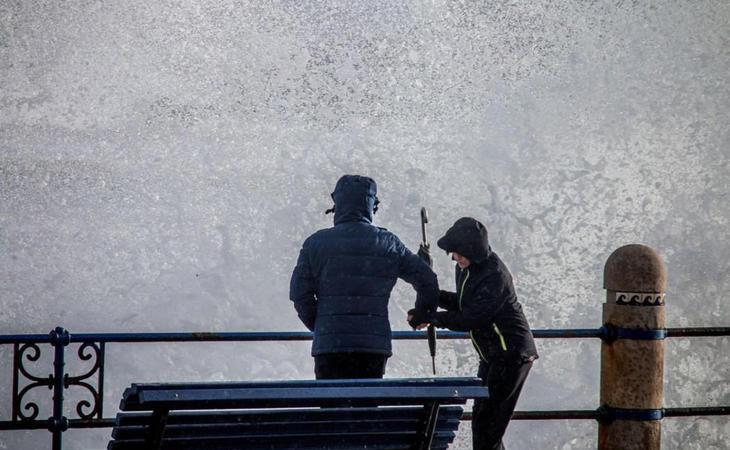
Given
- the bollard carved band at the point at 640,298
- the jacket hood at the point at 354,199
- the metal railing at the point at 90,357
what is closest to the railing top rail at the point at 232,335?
the metal railing at the point at 90,357

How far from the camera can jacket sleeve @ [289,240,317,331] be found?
150 inches

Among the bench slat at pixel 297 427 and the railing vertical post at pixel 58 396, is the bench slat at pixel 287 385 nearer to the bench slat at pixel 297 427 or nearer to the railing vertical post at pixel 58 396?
the bench slat at pixel 297 427

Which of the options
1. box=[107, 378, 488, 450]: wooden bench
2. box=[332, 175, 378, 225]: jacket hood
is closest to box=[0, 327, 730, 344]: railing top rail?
box=[332, 175, 378, 225]: jacket hood

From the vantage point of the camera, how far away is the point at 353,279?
3.74 m

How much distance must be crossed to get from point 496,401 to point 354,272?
0.85 metres

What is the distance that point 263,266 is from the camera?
73.8 ft

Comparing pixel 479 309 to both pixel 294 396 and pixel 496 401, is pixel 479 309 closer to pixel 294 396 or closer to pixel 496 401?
pixel 496 401

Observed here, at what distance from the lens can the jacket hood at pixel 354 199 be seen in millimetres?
3779

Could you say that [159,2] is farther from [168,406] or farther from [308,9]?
[168,406]

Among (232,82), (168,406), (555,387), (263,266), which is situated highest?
(232,82)

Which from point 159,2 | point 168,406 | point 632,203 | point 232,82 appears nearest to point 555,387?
point 632,203

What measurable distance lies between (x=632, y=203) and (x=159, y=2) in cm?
1095

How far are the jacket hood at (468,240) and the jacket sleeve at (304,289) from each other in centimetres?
50

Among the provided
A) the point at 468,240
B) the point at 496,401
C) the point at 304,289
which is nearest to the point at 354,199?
the point at 304,289
